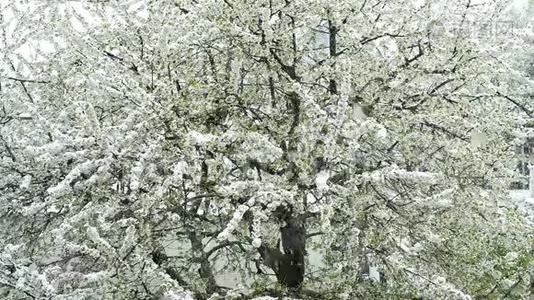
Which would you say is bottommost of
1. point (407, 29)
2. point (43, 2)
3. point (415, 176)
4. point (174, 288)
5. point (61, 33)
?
point (174, 288)

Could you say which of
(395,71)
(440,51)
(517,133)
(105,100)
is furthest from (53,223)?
(517,133)

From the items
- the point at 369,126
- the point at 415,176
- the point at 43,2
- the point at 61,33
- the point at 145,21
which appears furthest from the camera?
the point at 43,2

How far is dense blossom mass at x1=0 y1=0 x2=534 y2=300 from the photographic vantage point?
534 centimetres

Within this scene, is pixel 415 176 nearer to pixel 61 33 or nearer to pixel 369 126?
pixel 369 126

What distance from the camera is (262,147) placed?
5.41 metres

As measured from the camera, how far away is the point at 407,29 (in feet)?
21.8

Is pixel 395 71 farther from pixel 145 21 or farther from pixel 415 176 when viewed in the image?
pixel 145 21

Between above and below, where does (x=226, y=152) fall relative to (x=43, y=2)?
below

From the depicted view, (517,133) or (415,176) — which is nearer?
(415,176)

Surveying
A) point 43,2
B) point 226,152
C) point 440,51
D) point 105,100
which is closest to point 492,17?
point 440,51

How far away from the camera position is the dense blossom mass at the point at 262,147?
534 cm

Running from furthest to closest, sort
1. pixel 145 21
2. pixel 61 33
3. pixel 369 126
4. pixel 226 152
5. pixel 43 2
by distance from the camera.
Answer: pixel 43 2, pixel 145 21, pixel 61 33, pixel 226 152, pixel 369 126

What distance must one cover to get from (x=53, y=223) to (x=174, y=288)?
2.44m

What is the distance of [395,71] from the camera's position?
6.57 meters
